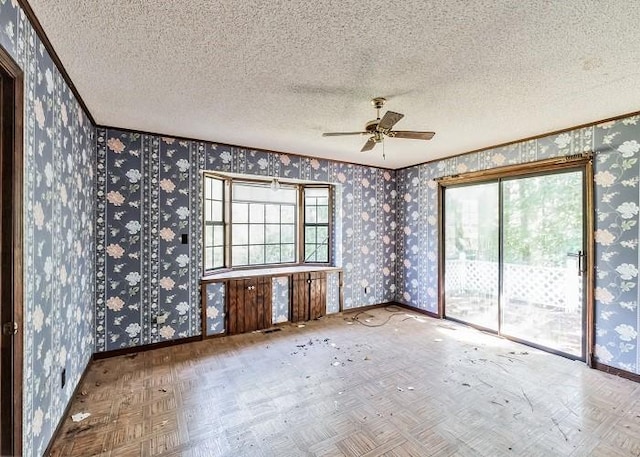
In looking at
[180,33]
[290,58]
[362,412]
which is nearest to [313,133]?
[290,58]

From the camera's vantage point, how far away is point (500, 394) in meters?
2.58

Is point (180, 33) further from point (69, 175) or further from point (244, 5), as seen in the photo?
point (69, 175)

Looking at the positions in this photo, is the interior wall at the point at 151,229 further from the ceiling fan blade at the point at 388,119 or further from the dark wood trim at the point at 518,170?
the dark wood trim at the point at 518,170

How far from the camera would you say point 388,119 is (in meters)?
2.23

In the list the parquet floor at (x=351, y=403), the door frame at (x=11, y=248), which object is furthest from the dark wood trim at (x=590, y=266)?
the door frame at (x=11, y=248)

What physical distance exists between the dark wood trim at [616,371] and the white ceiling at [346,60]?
8.00 ft

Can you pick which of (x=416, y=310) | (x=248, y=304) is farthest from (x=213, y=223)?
(x=416, y=310)

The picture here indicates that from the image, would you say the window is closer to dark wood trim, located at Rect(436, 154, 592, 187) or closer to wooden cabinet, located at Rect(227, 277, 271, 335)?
wooden cabinet, located at Rect(227, 277, 271, 335)

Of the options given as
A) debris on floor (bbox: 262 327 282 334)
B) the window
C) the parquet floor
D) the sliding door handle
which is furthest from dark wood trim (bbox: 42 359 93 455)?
the sliding door handle

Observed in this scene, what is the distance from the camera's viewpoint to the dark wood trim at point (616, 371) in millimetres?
2824

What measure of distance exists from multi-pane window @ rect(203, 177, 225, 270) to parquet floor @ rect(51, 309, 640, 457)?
1.12 meters

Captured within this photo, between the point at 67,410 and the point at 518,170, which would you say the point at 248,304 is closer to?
the point at 67,410

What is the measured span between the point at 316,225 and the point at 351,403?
3121 mm

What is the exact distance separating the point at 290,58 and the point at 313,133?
5.07 feet
